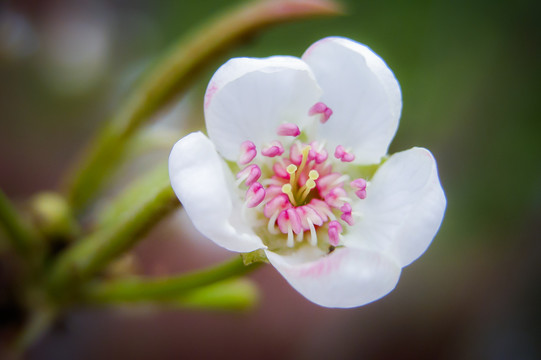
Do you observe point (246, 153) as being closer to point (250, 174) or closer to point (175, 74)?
point (250, 174)

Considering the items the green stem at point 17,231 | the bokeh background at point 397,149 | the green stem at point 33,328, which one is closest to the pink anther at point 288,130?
the green stem at point 17,231

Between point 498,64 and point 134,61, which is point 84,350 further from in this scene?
point 498,64

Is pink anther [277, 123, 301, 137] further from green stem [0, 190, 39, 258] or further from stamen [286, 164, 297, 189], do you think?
green stem [0, 190, 39, 258]

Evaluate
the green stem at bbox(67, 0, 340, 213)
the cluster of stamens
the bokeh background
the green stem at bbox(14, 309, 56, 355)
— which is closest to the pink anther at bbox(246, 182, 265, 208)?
the cluster of stamens

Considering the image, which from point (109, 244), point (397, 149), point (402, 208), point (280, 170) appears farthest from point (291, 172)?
point (397, 149)

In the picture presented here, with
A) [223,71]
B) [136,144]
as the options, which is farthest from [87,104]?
[223,71]
